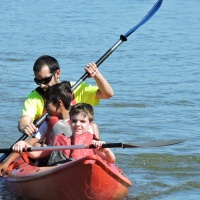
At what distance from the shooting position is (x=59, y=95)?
282 inches

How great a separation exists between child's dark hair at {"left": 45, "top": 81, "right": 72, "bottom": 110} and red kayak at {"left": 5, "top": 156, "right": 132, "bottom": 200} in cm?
59

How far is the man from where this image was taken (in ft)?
24.8

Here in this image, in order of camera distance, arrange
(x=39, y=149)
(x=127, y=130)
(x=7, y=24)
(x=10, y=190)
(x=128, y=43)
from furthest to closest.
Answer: (x=7, y=24) < (x=128, y=43) < (x=127, y=130) < (x=10, y=190) < (x=39, y=149)

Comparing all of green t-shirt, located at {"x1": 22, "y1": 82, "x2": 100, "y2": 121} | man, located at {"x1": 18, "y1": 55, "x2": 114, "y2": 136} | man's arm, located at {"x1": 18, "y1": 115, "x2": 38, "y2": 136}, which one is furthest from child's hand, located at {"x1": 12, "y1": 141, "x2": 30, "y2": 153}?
green t-shirt, located at {"x1": 22, "y1": 82, "x2": 100, "y2": 121}

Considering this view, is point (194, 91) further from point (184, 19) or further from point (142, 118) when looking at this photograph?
point (184, 19)

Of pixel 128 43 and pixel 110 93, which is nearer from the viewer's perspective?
pixel 110 93

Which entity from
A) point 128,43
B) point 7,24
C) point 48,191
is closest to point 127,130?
point 48,191

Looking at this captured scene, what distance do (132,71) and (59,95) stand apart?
256 inches

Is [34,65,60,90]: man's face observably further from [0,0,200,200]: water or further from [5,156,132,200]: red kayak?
[0,0,200,200]: water

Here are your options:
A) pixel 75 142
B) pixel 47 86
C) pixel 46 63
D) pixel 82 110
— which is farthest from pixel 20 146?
pixel 46 63

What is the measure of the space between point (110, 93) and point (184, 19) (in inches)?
479

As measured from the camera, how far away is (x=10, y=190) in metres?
7.45

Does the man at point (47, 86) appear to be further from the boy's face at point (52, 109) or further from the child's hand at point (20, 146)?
the child's hand at point (20, 146)

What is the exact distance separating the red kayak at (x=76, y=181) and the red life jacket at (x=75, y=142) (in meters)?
0.25
